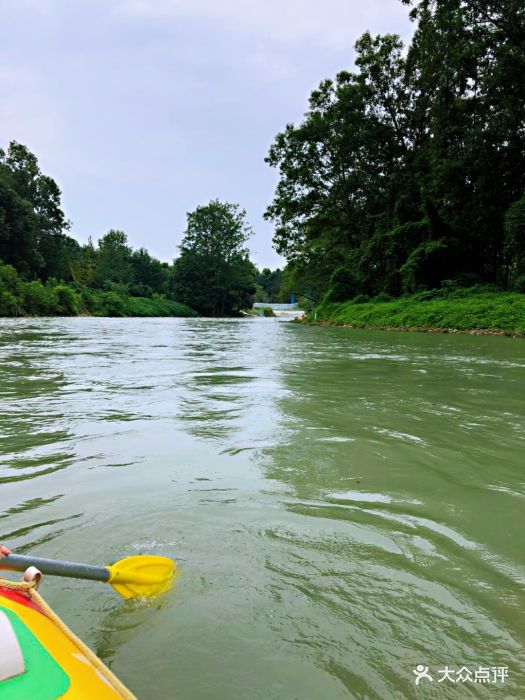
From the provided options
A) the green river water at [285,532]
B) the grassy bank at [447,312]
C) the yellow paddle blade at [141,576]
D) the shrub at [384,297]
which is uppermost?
the shrub at [384,297]

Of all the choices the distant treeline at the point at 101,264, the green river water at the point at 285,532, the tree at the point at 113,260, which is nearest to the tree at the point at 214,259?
the distant treeline at the point at 101,264

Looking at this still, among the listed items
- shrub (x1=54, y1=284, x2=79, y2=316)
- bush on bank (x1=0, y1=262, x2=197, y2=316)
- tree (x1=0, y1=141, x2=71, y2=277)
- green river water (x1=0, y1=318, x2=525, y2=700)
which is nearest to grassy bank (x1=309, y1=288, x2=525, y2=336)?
green river water (x1=0, y1=318, x2=525, y2=700)

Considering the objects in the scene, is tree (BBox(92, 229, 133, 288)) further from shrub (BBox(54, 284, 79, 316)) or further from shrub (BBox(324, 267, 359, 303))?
shrub (BBox(324, 267, 359, 303))

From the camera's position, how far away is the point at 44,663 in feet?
2.94

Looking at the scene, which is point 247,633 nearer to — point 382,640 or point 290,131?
point 382,640

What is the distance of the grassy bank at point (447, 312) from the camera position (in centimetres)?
1464

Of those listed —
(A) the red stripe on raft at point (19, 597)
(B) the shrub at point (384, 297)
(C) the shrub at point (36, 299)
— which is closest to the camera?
(A) the red stripe on raft at point (19, 597)

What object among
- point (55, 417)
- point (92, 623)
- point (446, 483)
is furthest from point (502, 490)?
point (55, 417)

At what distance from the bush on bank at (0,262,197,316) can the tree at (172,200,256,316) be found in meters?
5.28

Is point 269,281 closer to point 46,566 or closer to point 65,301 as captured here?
point 65,301

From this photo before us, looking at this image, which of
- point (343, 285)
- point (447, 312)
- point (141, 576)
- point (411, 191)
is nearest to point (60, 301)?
point (343, 285)

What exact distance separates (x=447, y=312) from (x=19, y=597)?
17.5m

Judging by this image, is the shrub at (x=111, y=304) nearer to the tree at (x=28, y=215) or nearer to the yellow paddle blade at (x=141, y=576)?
the tree at (x=28, y=215)

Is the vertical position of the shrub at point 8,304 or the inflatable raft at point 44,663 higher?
the shrub at point 8,304
